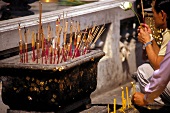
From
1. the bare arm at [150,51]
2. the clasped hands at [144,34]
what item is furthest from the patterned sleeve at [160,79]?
the clasped hands at [144,34]

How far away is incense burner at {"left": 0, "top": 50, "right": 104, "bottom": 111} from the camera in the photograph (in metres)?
7.70

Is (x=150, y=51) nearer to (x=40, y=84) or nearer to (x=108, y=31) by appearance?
(x=40, y=84)

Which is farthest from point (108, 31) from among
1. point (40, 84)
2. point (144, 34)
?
point (40, 84)

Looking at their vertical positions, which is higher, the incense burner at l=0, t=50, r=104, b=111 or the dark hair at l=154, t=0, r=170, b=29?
the dark hair at l=154, t=0, r=170, b=29

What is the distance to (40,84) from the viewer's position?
7711 mm

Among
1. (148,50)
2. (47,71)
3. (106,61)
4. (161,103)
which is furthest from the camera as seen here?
(106,61)

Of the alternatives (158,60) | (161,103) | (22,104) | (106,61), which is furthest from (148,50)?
(106,61)

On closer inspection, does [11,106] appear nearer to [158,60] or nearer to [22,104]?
[22,104]

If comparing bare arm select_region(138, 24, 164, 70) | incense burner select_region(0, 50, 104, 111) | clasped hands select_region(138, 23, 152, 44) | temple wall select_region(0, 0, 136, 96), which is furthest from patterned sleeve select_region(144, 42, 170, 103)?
temple wall select_region(0, 0, 136, 96)

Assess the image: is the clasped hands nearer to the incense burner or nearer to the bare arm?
the bare arm

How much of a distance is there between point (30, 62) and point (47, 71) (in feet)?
1.86

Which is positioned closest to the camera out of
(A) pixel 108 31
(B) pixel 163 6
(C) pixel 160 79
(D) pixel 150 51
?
(C) pixel 160 79

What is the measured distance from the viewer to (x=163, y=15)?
7.86 metres

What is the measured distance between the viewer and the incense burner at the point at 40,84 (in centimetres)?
770
